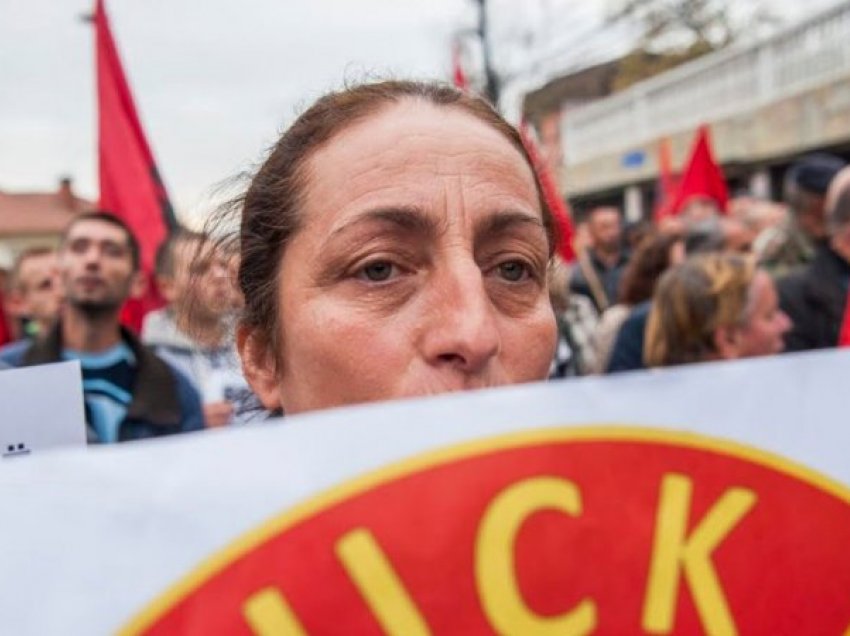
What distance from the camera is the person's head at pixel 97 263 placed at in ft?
10.3

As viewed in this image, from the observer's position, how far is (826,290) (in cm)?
335

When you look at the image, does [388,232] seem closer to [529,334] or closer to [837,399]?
[529,334]

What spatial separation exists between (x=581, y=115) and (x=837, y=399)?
1921 centimetres

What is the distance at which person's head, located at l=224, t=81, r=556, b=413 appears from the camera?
1.00 meters

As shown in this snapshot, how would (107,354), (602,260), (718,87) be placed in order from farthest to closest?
(718,87) → (602,260) → (107,354)

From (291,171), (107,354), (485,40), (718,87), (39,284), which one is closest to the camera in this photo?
(291,171)

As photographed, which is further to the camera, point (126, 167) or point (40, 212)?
point (40, 212)

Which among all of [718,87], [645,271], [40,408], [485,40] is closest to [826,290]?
[645,271]

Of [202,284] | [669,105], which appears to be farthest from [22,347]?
[669,105]

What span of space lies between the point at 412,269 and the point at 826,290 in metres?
2.61

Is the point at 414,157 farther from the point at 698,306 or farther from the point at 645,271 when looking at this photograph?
the point at 645,271

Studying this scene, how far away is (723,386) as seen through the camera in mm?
718

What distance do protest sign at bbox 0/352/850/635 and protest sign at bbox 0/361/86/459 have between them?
35cm

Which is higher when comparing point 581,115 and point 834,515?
point 581,115
